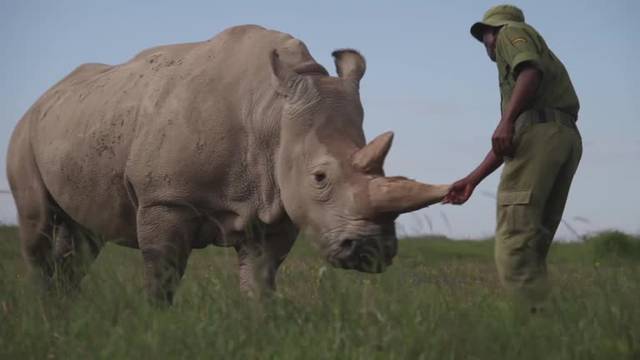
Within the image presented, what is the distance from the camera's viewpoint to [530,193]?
509cm

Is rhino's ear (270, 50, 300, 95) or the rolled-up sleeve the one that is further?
rhino's ear (270, 50, 300, 95)

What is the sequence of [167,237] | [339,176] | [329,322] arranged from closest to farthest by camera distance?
[329,322] → [339,176] → [167,237]

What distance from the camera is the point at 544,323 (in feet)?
13.3

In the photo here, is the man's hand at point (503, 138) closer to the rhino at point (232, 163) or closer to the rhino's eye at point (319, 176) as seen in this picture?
the rhino at point (232, 163)

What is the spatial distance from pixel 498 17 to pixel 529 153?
84 cm

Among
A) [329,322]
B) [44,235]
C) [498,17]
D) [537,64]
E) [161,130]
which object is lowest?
[44,235]

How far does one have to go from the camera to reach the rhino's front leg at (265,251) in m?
5.95

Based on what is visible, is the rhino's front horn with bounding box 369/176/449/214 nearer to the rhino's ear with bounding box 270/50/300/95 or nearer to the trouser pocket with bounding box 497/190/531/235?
the trouser pocket with bounding box 497/190/531/235

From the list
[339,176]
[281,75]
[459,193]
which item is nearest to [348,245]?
[339,176]

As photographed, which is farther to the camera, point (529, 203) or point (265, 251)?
point (265, 251)

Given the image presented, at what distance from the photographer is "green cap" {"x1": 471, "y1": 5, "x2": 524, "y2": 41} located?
5.44 metres

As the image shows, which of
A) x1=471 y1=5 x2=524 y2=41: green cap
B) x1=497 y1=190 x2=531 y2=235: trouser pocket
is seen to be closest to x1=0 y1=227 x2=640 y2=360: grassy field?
x1=497 y1=190 x2=531 y2=235: trouser pocket

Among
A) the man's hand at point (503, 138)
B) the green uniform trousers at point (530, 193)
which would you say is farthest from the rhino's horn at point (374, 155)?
the green uniform trousers at point (530, 193)

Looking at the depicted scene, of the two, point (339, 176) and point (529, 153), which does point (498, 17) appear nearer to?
point (529, 153)
